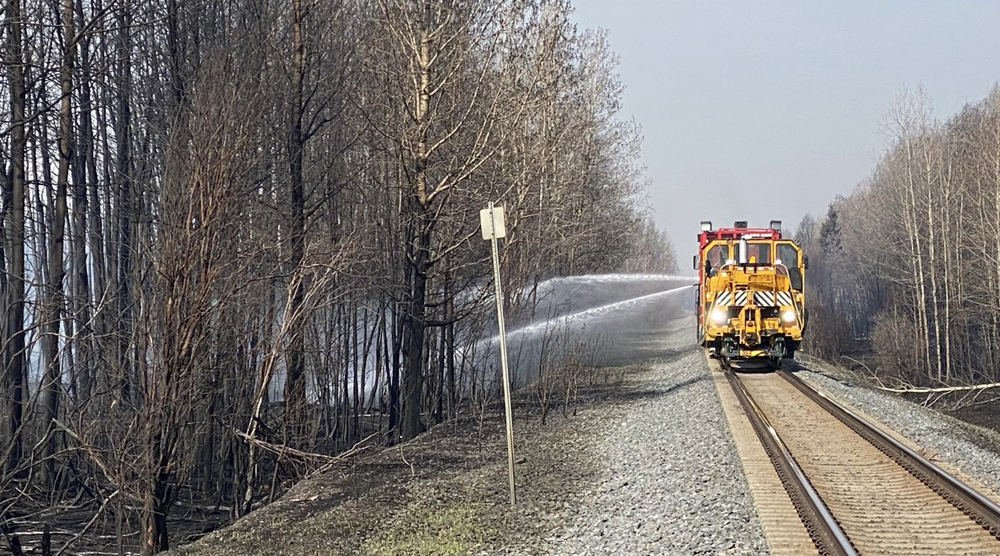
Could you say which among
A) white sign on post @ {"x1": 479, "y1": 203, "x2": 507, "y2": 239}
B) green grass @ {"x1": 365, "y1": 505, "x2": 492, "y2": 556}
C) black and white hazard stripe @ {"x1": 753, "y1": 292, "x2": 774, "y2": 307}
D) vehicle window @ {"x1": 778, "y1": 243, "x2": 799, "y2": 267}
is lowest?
green grass @ {"x1": 365, "y1": 505, "x2": 492, "y2": 556}

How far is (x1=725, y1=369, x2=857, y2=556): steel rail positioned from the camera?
7559 mm

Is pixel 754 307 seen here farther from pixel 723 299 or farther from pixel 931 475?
pixel 931 475

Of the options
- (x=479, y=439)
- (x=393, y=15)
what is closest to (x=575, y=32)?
(x=393, y=15)

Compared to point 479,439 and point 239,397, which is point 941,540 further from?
point 239,397

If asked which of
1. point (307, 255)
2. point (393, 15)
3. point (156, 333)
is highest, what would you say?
point (393, 15)

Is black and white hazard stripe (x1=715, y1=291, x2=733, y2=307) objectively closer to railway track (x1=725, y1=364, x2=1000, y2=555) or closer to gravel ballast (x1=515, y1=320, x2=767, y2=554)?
gravel ballast (x1=515, y1=320, x2=767, y2=554)

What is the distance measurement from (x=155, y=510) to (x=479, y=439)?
617cm

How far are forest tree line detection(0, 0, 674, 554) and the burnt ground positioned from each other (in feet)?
3.03

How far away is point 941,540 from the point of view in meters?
8.00

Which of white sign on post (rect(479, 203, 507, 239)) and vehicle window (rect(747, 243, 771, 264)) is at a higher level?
vehicle window (rect(747, 243, 771, 264))

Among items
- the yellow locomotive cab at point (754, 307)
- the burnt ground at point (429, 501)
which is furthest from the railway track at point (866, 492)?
the yellow locomotive cab at point (754, 307)

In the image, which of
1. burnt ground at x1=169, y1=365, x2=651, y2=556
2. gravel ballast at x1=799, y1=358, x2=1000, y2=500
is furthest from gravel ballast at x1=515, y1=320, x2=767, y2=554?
gravel ballast at x1=799, y1=358, x2=1000, y2=500

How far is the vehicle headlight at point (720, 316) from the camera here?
19.9m

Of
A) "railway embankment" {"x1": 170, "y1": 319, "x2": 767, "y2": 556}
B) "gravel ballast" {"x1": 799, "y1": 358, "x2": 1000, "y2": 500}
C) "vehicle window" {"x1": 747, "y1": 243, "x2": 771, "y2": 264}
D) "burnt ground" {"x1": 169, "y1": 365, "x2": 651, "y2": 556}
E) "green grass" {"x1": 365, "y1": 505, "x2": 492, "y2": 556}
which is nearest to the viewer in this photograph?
"railway embankment" {"x1": 170, "y1": 319, "x2": 767, "y2": 556}
